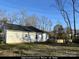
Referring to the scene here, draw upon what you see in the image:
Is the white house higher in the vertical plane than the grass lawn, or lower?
higher

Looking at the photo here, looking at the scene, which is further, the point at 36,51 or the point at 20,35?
the point at 20,35

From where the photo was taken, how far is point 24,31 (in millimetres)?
42500

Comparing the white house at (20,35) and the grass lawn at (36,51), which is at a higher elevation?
the white house at (20,35)

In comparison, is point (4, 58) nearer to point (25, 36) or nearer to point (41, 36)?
point (25, 36)

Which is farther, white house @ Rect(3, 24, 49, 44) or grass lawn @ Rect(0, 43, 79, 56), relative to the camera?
white house @ Rect(3, 24, 49, 44)

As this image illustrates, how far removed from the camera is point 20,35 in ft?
135

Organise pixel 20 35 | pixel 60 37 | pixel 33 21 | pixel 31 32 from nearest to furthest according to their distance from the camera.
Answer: pixel 20 35 → pixel 31 32 → pixel 60 37 → pixel 33 21

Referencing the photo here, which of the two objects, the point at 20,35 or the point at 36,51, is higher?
the point at 20,35

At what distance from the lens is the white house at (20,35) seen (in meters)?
38.6

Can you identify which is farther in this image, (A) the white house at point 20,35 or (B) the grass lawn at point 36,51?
(A) the white house at point 20,35

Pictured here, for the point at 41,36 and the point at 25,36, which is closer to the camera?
the point at 25,36

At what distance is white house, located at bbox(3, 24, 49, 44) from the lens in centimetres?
3858

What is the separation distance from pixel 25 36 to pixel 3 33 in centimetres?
514

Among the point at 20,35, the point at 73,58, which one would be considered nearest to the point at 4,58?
the point at 73,58
